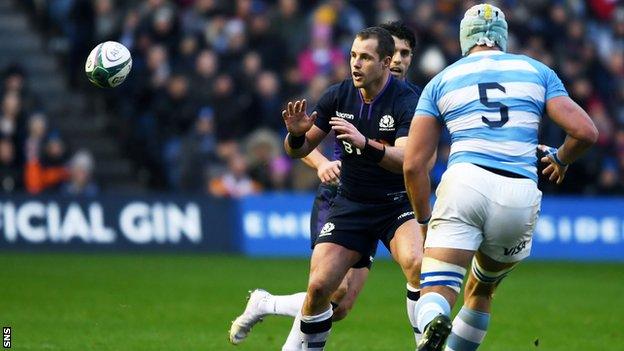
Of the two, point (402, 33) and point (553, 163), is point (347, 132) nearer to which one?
point (553, 163)

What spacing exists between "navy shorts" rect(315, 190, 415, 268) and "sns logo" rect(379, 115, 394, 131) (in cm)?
56

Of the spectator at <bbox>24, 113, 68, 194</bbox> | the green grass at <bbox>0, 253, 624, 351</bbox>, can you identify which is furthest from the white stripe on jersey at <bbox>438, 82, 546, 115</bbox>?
the spectator at <bbox>24, 113, 68, 194</bbox>

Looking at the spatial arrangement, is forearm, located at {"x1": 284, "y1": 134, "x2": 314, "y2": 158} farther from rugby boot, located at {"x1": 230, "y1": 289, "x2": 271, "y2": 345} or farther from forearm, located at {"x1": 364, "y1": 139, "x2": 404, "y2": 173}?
rugby boot, located at {"x1": 230, "y1": 289, "x2": 271, "y2": 345}

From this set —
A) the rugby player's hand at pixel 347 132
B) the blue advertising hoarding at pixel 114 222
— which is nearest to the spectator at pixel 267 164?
the blue advertising hoarding at pixel 114 222

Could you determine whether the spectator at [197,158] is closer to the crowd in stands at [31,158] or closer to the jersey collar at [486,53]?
the crowd in stands at [31,158]

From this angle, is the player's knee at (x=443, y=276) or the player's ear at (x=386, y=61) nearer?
the player's knee at (x=443, y=276)

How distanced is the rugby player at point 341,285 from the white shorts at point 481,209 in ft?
6.07

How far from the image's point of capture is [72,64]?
24375mm

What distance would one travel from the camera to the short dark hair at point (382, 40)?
998 centimetres

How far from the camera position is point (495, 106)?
27.5 ft

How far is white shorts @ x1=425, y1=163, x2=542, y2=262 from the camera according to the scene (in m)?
8.30

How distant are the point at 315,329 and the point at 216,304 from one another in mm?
5185

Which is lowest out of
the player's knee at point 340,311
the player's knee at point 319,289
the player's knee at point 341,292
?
the player's knee at point 340,311

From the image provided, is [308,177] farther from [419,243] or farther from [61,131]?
[419,243]
